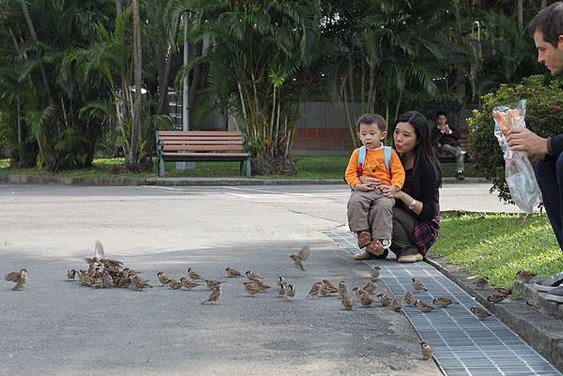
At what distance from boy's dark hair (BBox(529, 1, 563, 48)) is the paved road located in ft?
5.89

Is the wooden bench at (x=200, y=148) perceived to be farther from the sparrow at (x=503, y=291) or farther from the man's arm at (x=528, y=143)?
the man's arm at (x=528, y=143)

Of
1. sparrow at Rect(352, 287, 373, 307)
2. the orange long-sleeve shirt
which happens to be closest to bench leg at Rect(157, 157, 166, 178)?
the orange long-sleeve shirt

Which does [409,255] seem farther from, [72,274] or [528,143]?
[528,143]

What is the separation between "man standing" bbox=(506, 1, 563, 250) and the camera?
566 centimetres

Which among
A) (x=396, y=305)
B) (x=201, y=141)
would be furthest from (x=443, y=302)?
(x=201, y=141)

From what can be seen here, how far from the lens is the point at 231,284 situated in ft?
26.4

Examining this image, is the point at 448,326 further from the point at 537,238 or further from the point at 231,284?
the point at 537,238

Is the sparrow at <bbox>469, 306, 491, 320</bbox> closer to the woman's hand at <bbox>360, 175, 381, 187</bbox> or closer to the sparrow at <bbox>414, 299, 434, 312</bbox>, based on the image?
the sparrow at <bbox>414, 299, 434, 312</bbox>

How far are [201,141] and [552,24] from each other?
779 inches

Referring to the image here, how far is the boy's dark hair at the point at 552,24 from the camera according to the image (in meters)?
5.64

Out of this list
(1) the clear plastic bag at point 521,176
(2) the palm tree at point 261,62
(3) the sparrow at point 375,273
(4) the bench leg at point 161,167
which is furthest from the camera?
(4) the bench leg at point 161,167

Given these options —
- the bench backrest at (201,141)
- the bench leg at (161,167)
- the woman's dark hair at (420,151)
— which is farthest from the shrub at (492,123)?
the bench backrest at (201,141)

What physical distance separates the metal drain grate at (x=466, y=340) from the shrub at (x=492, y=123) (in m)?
3.30

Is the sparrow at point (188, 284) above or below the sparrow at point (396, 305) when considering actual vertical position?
below
